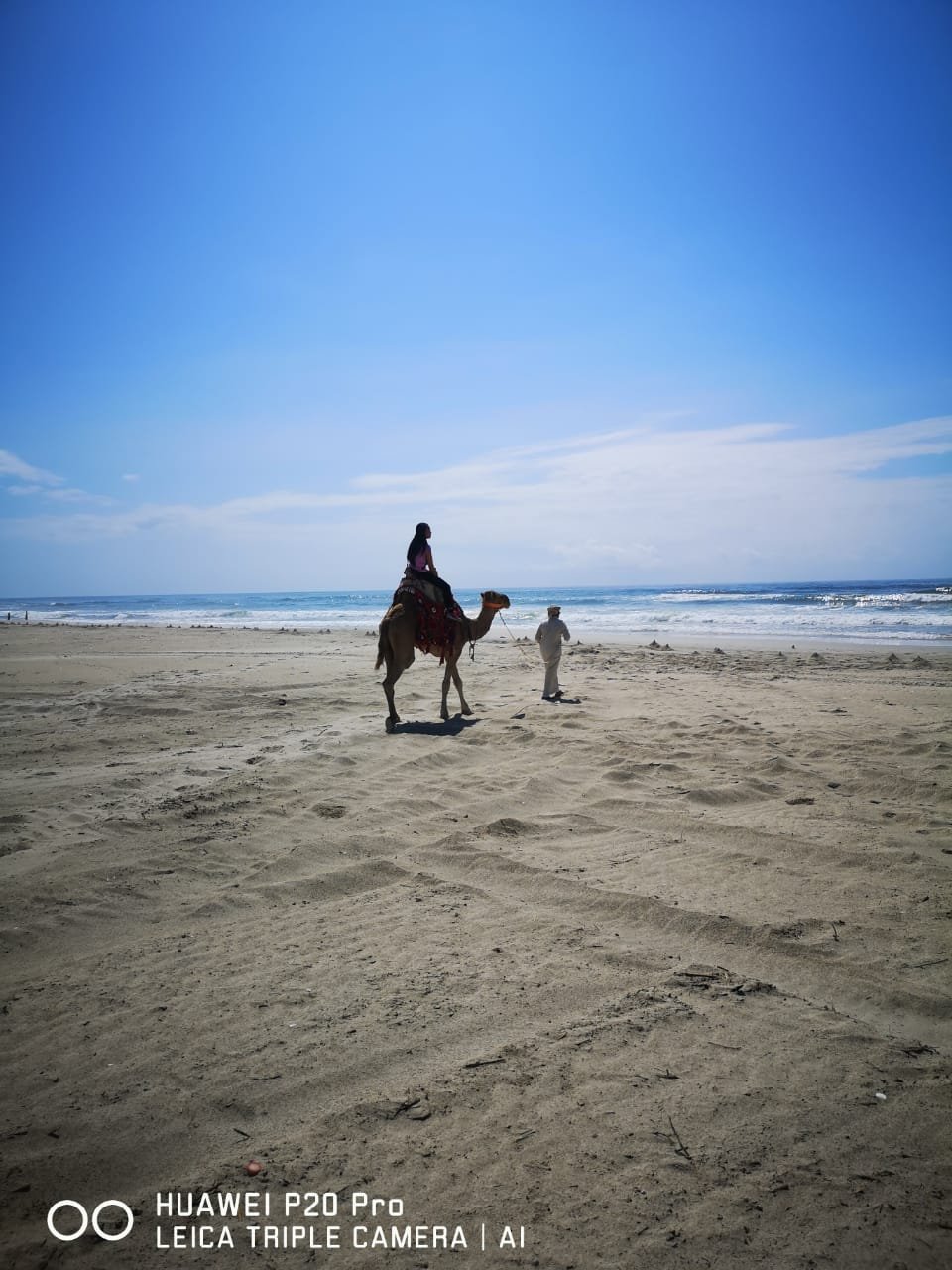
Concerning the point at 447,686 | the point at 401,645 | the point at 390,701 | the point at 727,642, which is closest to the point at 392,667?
the point at 401,645

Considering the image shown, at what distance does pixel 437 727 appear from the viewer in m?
9.57

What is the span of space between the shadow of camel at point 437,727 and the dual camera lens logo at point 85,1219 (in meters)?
6.75

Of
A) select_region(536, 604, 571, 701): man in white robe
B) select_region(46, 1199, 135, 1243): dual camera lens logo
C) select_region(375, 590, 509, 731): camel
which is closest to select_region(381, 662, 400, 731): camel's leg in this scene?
select_region(375, 590, 509, 731): camel

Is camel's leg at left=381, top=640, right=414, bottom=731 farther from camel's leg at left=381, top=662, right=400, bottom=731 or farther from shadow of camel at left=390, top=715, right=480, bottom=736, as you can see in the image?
shadow of camel at left=390, top=715, right=480, bottom=736

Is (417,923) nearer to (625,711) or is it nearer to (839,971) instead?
(839,971)

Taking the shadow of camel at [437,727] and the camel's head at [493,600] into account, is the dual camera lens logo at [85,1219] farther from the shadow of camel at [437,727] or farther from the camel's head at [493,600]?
the camel's head at [493,600]

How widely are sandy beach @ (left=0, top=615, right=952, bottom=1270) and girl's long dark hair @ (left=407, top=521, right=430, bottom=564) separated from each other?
360 cm

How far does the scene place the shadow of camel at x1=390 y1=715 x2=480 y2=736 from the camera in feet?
30.0

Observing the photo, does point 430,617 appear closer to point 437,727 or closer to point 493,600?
point 493,600

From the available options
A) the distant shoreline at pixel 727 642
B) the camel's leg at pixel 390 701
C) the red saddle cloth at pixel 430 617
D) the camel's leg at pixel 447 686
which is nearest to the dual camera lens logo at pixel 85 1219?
the camel's leg at pixel 390 701

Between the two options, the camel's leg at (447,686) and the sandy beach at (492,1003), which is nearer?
the sandy beach at (492,1003)

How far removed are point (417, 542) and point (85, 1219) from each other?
28.0 feet

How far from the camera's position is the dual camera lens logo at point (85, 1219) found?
2213mm

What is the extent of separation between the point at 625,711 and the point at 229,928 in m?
7.11
